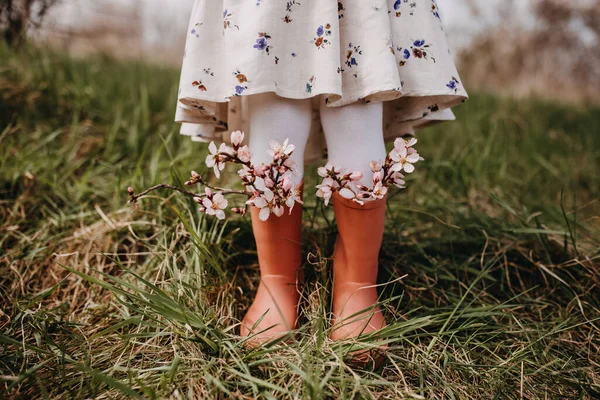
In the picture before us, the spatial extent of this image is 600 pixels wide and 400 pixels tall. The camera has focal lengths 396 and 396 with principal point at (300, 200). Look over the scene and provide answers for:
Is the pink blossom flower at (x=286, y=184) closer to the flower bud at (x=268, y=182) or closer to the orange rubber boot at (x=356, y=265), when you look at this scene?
the flower bud at (x=268, y=182)

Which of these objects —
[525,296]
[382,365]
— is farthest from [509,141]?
[382,365]

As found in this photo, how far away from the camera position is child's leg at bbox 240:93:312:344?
29.9 inches

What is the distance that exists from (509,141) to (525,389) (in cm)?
165

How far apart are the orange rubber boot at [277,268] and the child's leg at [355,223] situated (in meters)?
0.09

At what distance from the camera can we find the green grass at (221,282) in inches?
27.0

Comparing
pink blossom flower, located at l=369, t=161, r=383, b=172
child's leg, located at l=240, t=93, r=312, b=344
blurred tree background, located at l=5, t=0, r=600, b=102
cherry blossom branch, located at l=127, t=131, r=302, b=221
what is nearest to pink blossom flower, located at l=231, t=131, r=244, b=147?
cherry blossom branch, located at l=127, t=131, r=302, b=221

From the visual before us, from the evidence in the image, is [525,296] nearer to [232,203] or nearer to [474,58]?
[232,203]

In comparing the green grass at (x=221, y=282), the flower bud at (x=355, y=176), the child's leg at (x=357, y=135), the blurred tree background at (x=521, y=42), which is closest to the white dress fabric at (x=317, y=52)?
the child's leg at (x=357, y=135)

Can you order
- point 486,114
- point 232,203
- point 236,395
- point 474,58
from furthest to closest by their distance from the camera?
point 474,58
point 486,114
point 232,203
point 236,395

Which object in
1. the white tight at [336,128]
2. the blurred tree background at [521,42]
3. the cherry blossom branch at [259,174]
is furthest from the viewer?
the blurred tree background at [521,42]

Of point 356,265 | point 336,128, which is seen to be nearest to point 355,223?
point 356,265

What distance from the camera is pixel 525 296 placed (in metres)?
0.96

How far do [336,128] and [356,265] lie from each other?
0.93ft

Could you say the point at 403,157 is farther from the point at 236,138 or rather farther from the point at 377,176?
the point at 236,138
